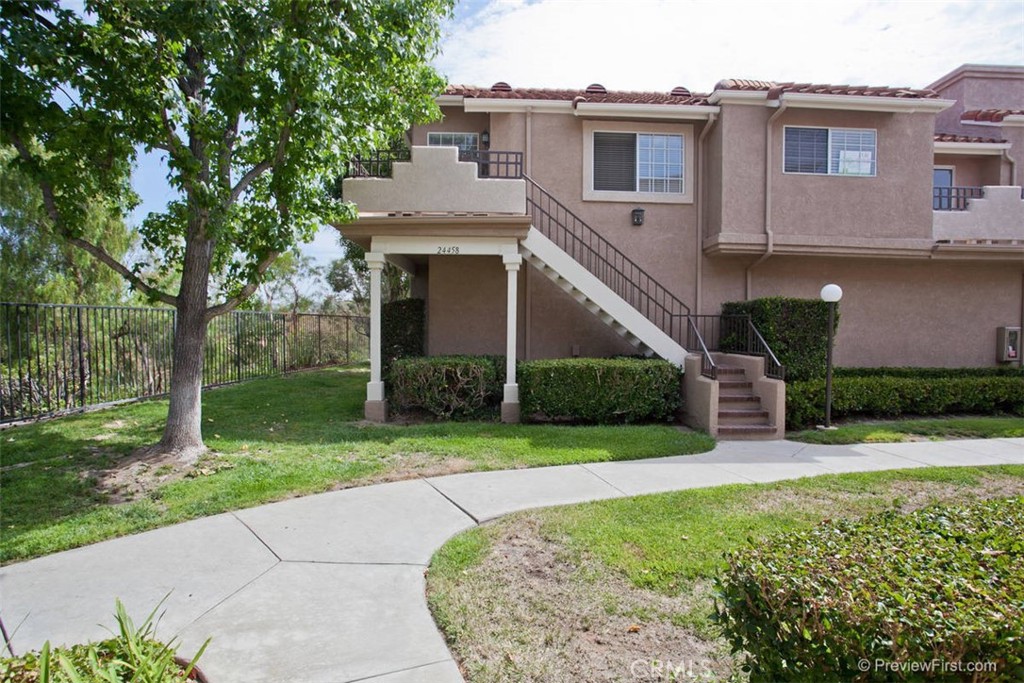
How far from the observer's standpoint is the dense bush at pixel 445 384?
9125 millimetres

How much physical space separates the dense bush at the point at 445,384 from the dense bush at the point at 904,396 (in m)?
5.07

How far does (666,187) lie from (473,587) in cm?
992

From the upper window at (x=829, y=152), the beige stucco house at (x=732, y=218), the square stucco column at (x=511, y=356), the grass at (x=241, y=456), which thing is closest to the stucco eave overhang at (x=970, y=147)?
the beige stucco house at (x=732, y=218)

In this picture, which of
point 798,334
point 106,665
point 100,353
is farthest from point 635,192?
point 106,665

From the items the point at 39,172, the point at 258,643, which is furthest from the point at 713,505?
the point at 39,172

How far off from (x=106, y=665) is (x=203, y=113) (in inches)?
236

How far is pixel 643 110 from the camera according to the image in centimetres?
1088

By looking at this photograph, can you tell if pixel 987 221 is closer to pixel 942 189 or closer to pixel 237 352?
pixel 942 189

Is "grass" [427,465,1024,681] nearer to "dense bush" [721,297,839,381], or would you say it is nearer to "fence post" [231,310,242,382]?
"dense bush" [721,297,839,381]

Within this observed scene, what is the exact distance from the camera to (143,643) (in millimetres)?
2666

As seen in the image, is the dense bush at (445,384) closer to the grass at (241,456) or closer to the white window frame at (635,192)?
the grass at (241,456)

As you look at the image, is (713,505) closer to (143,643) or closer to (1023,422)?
(143,643)

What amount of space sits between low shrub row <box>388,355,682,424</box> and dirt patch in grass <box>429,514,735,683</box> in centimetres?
497

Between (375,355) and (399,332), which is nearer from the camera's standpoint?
(375,355)
